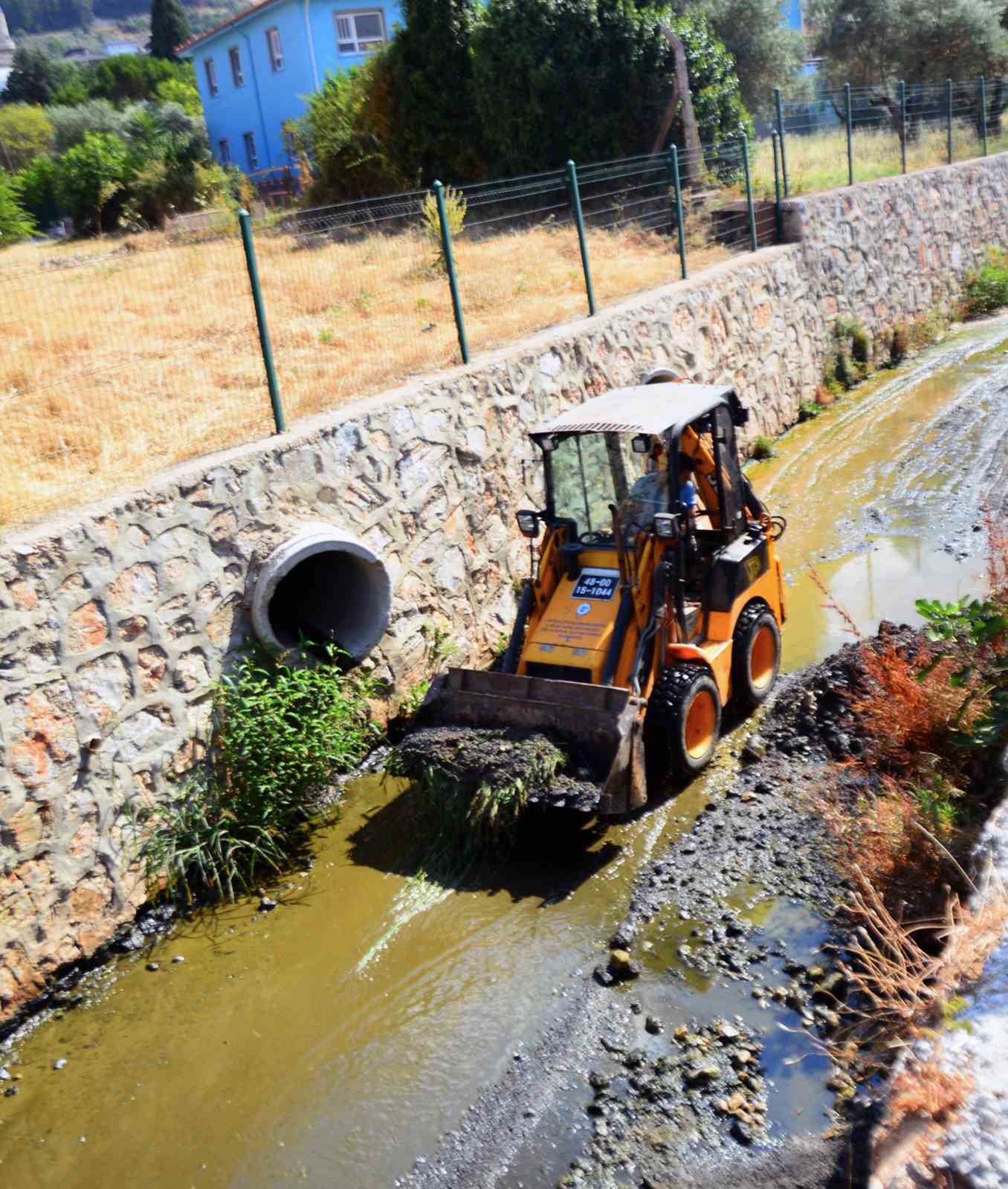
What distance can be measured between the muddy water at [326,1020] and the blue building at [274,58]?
2435 centimetres

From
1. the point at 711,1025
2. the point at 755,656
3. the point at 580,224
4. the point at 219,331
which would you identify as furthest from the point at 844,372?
the point at 711,1025

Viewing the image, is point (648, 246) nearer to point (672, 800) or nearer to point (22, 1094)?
point (672, 800)

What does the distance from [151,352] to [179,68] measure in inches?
1720

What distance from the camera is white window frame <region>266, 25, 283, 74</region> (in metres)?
30.2

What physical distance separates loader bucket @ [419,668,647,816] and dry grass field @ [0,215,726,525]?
8.37 ft

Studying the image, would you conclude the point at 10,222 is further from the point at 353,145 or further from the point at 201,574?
the point at 201,574

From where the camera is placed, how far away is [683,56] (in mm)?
17359

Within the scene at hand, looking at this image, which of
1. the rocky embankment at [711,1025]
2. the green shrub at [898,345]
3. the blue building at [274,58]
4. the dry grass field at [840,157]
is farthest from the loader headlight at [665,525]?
the blue building at [274,58]

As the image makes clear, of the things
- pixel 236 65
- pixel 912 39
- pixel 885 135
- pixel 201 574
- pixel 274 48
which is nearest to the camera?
pixel 201 574

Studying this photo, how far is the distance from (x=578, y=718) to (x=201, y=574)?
251cm

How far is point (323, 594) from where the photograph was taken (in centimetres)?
877

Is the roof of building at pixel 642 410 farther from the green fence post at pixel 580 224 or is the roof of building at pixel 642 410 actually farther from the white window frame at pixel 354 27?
the white window frame at pixel 354 27

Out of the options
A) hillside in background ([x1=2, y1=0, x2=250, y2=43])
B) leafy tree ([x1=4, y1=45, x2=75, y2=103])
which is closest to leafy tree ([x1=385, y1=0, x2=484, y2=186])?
leafy tree ([x1=4, y1=45, x2=75, y2=103])

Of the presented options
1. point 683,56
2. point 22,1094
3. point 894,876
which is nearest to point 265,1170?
point 22,1094
